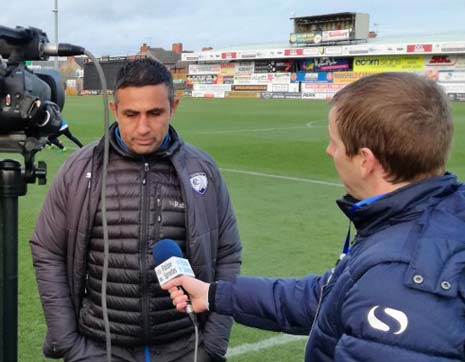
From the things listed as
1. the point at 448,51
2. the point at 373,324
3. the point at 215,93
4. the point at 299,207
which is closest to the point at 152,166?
the point at 373,324

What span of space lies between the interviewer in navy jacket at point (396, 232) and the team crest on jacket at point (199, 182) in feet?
2.81

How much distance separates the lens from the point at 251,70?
64250mm

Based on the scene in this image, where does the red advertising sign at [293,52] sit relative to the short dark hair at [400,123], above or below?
above

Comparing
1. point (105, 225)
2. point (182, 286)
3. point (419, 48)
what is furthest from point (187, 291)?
point (419, 48)

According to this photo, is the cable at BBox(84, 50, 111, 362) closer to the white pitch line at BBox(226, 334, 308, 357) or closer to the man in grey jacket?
the man in grey jacket

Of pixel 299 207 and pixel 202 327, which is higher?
pixel 202 327

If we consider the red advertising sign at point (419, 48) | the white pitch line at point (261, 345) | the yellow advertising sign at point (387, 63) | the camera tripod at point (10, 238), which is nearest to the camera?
the camera tripod at point (10, 238)

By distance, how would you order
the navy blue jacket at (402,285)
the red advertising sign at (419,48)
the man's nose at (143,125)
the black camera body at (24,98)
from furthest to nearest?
the red advertising sign at (419,48) < the man's nose at (143,125) < the black camera body at (24,98) < the navy blue jacket at (402,285)

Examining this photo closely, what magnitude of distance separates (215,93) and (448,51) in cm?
2186

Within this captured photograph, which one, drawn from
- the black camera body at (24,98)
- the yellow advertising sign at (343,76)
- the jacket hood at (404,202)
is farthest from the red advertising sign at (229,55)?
the jacket hood at (404,202)

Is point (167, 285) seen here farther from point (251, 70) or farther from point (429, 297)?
point (251, 70)

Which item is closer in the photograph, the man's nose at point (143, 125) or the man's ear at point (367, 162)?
the man's ear at point (367, 162)

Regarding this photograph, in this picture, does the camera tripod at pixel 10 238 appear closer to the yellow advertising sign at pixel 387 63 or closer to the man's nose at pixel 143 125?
the man's nose at pixel 143 125

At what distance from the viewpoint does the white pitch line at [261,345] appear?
369 centimetres
